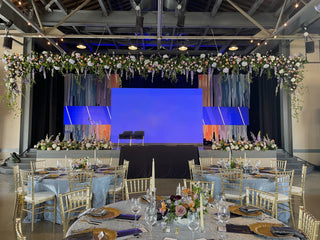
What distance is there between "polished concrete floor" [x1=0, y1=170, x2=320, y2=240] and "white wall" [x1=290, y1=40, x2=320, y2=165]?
0.90 metres

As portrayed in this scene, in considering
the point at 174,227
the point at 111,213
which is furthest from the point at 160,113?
the point at 174,227

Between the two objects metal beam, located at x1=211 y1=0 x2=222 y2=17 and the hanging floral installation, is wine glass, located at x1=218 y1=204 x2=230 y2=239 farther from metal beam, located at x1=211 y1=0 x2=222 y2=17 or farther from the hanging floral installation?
metal beam, located at x1=211 y1=0 x2=222 y2=17

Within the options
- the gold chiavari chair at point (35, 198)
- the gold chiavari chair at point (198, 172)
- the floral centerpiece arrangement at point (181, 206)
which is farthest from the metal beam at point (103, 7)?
the floral centerpiece arrangement at point (181, 206)

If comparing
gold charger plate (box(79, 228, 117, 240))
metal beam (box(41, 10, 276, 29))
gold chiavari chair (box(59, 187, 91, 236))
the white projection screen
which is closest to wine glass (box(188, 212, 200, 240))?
gold charger plate (box(79, 228, 117, 240))

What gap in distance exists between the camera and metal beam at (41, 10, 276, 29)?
8.08 meters

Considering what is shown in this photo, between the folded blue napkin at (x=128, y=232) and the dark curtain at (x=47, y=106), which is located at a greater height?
the dark curtain at (x=47, y=106)

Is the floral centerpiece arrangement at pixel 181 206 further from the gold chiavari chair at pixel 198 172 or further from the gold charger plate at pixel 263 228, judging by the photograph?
the gold chiavari chair at pixel 198 172

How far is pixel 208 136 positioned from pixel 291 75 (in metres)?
5.88

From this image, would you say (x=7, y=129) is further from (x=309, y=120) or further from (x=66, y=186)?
(x=309, y=120)

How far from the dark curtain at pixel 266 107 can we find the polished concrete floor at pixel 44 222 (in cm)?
230

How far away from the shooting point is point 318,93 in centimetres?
948

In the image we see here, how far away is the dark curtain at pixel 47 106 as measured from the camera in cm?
990

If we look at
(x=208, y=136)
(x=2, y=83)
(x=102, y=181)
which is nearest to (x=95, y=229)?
(x=102, y=181)

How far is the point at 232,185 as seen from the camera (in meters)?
4.41
